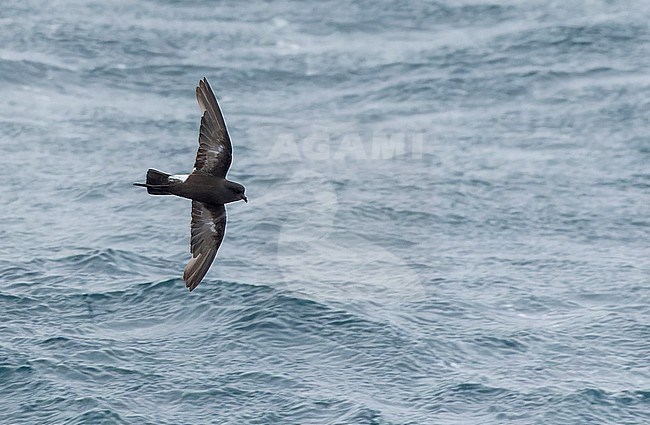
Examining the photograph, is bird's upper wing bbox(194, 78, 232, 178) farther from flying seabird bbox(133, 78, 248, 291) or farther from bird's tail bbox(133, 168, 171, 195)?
bird's tail bbox(133, 168, 171, 195)

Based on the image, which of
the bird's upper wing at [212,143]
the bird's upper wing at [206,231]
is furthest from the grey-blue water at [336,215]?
the bird's upper wing at [212,143]

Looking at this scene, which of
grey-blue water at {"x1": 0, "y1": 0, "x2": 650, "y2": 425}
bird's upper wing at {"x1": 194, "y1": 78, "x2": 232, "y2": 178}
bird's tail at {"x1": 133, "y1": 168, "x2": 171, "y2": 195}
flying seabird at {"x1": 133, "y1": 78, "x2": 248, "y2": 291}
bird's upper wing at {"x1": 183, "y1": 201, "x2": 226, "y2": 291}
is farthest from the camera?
grey-blue water at {"x1": 0, "y1": 0, "x2": 650, "y2": 425}

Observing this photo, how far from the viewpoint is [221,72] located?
43906 mm

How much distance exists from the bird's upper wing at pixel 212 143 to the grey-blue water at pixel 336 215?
824cm

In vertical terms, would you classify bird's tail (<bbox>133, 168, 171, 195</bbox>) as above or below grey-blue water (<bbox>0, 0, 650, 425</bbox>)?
above

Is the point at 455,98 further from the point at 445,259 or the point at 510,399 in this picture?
the point at 510,399

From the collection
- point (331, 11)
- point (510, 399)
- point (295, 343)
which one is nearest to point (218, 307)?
point (295, 343)

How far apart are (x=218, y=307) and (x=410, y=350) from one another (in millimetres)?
4262

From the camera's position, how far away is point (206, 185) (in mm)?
21797

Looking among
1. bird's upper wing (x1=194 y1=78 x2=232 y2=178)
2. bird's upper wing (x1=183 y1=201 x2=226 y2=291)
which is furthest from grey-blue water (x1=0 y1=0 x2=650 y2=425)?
bird's upper wing (x1=194 y1=78 x2=232 y2=178)

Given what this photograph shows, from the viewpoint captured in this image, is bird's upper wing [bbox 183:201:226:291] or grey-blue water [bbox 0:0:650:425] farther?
grey-blue water [bbox 0:0:650:425]

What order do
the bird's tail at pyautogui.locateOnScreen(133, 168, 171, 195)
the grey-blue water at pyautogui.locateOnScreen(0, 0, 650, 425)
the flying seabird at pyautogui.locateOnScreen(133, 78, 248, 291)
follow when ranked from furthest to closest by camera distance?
the grey-blue water at pyautogui.locateOnScreen(0, 0, 650, 425), the flying seabird at pyautogui.locateOnScreen(133, 78, 248, 291), the bird's tail at pyautogui.locateOnScreen(133, 168, 171, 195)

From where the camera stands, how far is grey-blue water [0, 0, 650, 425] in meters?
30.5

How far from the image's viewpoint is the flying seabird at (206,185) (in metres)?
21.6
